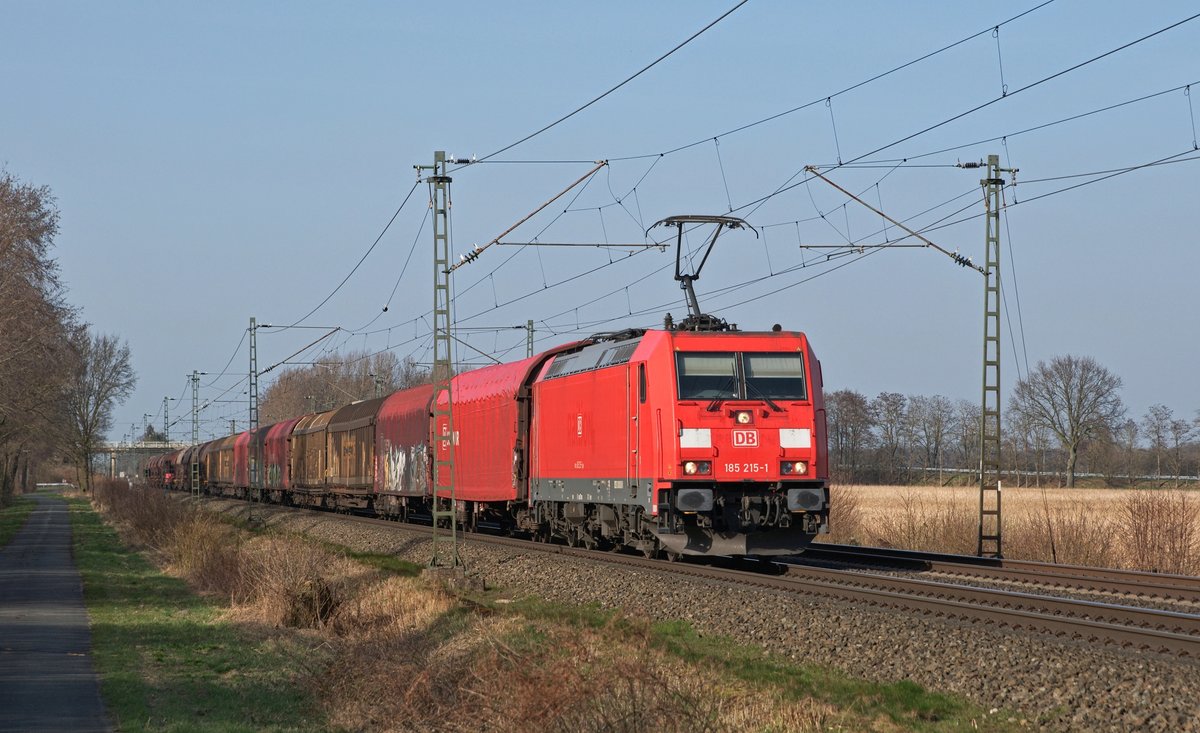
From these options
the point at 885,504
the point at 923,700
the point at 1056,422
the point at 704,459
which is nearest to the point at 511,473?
the point at 704,459

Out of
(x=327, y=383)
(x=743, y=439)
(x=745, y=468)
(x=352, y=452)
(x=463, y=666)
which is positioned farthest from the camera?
(x=327, y=383)

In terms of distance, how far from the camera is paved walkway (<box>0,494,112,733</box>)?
34.9ft

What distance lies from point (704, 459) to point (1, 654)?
10171 mm

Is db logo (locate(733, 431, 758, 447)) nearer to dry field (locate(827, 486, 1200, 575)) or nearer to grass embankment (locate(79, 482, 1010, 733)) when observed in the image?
grass embankment (locate(79, 482, 1010, 733))

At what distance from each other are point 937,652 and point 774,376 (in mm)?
8593

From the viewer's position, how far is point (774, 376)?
20.0 meters

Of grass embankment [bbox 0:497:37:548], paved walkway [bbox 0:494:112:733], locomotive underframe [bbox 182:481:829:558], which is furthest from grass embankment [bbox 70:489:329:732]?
grass embankment [bbox 0:497:37:548]

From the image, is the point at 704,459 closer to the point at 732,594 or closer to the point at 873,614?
the point at 732,594

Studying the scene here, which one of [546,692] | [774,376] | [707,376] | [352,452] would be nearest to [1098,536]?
[774,376]

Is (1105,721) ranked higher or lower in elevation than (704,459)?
lower

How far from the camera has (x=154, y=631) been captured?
53.9ft

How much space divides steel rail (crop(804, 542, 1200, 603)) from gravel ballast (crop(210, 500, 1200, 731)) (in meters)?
4.25

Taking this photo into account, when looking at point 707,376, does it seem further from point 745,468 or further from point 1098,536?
point 1098,536

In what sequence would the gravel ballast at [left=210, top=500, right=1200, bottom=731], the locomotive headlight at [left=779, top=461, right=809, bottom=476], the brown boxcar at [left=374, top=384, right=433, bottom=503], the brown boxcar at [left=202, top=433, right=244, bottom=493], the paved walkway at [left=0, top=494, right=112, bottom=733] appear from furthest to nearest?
the brown boxcar at [left=202, top=433, right=244, bottom=493] < the brown boxcar at [left=374, top=384, right=433, bottom=503] < the locomotive headlight at [left=779, top=461, right=809, bottom=476] < the paved walkway at [left=0, top=494, right=112, bottom=733] < the gravel ballast at [left=210, top=500, right=1200, bottom=731]
